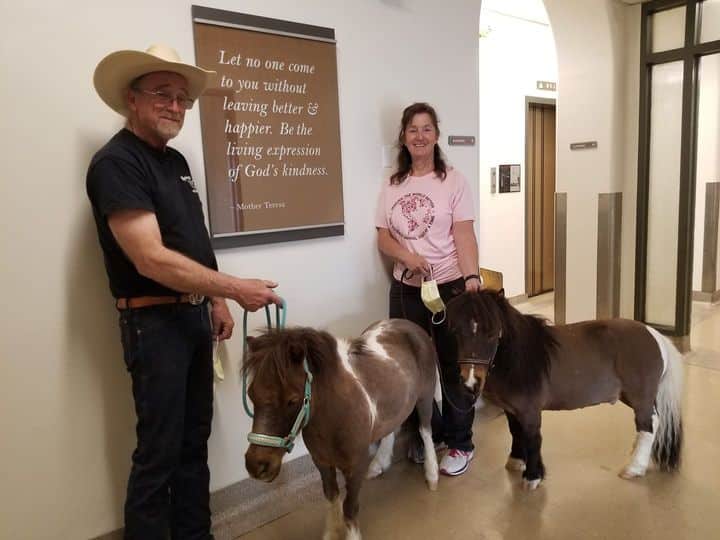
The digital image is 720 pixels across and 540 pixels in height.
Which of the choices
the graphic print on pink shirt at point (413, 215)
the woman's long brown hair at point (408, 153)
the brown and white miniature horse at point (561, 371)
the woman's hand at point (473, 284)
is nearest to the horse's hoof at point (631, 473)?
the brown and white miniature horse at point (561, 371)

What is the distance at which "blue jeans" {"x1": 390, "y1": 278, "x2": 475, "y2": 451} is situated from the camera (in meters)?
2.37

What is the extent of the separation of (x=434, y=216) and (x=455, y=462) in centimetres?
113

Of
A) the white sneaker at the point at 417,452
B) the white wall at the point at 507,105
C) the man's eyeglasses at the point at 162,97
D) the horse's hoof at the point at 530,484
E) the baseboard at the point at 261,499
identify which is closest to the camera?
the man's eyeglasses at the point at 162,97

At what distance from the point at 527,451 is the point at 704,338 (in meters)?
3.03

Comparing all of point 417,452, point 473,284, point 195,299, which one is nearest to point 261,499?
point 417,452

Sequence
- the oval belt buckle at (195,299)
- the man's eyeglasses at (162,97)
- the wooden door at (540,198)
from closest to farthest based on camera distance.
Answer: the man's eyeglasses at (162,97), the oval belt buckle at (195,299), the wooden door at (540,198)

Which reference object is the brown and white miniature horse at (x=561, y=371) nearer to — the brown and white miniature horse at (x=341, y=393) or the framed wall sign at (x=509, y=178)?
the brown and white miniature horse at (x=341, y=393)

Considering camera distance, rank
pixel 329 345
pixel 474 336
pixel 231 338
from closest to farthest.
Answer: pixel 329 345 < pixel 474 336 < pixel 231 338

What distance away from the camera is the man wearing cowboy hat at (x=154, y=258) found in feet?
4.76

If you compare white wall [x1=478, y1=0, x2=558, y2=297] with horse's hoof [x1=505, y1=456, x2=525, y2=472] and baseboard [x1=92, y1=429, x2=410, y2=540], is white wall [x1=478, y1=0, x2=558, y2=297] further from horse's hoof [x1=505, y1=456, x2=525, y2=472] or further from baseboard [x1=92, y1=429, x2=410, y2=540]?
baseboard [x1=92, y1=429, x2=410, y2=540]

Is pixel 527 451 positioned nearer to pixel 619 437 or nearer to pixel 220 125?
pixel 619 437

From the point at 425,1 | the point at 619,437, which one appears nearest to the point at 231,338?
the point at 425,1

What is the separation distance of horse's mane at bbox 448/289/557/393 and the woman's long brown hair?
0.63m

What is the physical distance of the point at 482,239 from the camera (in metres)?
5.14
